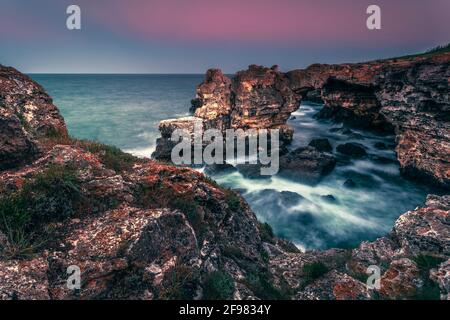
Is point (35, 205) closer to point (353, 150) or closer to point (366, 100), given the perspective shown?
point (353, 150)

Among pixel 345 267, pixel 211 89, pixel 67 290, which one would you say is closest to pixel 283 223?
pixel 345 267

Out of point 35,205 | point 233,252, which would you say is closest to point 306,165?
point 233,252

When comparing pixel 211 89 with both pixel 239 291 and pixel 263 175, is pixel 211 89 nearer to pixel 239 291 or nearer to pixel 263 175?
pixel 263 175

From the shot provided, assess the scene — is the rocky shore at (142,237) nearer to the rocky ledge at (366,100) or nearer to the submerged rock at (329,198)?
the submerged rock at (329,198)

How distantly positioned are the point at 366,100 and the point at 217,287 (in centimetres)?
4160

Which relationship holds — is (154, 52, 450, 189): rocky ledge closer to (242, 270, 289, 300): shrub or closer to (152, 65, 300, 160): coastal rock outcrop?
(152, 65, 300, 160): coastal rock outcrop

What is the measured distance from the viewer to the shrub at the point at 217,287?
24.7ft

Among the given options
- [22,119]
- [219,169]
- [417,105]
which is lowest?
[219,169]

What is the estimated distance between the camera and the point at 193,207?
9.79 m

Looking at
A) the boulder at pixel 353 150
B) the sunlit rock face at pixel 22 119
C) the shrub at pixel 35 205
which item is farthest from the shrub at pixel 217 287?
the boulder at pixel 353 150

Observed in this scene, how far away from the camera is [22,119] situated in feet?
35.7

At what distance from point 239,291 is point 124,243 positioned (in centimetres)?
364

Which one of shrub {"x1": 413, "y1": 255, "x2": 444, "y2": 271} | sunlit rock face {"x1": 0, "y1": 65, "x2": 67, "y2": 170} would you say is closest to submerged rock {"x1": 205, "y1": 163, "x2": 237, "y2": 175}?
sunlit rock face {"x1": 0, "y1": 65, "x2": 67, "y2": 170}

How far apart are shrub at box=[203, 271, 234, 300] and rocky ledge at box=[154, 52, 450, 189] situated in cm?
2753
